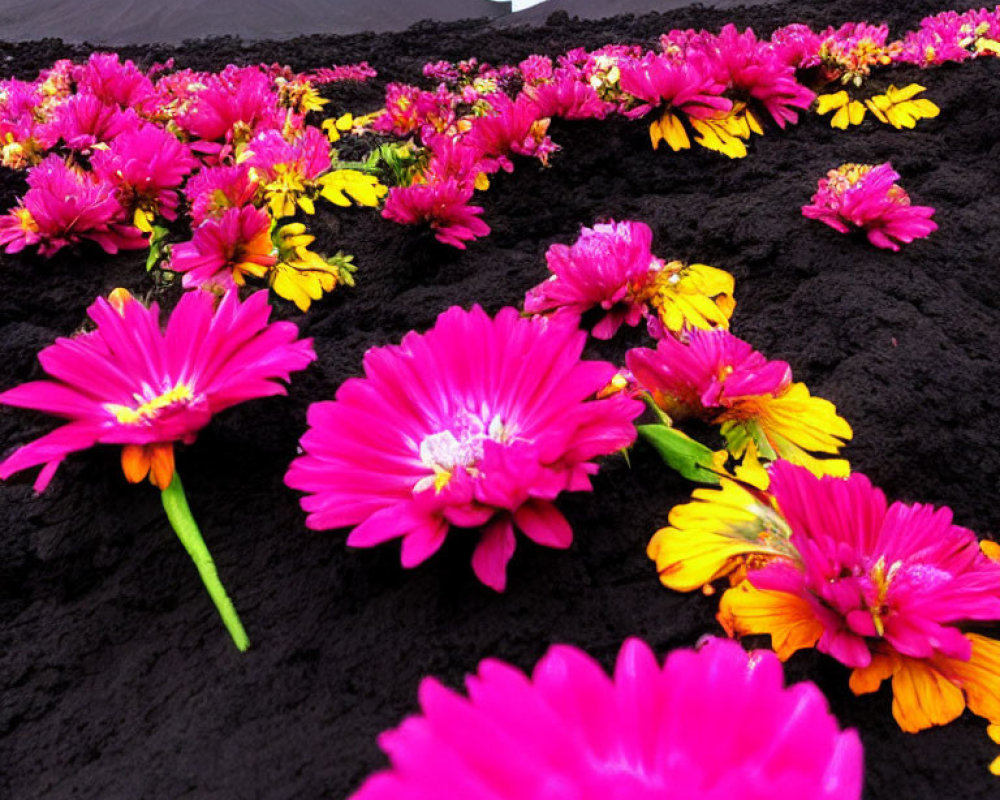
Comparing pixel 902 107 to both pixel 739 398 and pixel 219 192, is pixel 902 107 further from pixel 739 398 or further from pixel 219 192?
pixel 219 192

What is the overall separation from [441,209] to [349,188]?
1.06 feet

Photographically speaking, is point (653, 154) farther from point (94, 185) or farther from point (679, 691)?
point (679, 691)

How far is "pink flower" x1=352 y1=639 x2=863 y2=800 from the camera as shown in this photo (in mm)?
394

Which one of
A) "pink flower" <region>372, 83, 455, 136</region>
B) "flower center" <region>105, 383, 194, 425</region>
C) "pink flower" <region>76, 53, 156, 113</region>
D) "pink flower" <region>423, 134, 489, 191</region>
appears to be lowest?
"flower center" <region>105, 383, 194, 425</region>

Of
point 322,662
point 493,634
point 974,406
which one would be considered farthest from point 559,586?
point 974,406

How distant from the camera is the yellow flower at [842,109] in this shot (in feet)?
7.11

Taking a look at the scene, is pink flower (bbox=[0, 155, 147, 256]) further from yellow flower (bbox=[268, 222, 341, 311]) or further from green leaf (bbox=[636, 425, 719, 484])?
green leaf (bbox=[636, 425, 719, 484])

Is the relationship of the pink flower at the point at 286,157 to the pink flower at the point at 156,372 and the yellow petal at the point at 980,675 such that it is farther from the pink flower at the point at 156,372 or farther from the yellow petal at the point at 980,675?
the yellow petal at the point at 980,675

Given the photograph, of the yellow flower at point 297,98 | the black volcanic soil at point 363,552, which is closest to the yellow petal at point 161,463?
the black volcanic soil at point 363,552

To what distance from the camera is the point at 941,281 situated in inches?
59.2

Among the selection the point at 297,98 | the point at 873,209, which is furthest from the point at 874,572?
the point at 297,98

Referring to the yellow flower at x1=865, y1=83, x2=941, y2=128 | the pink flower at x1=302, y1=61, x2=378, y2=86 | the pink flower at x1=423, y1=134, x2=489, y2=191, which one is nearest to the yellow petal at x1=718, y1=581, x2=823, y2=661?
the pink flower at x1=423, y1=134, x2=489, y2=191

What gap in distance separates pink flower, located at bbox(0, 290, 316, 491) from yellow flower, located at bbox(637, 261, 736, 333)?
614 mm

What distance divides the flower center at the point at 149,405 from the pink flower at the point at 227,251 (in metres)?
0.46
